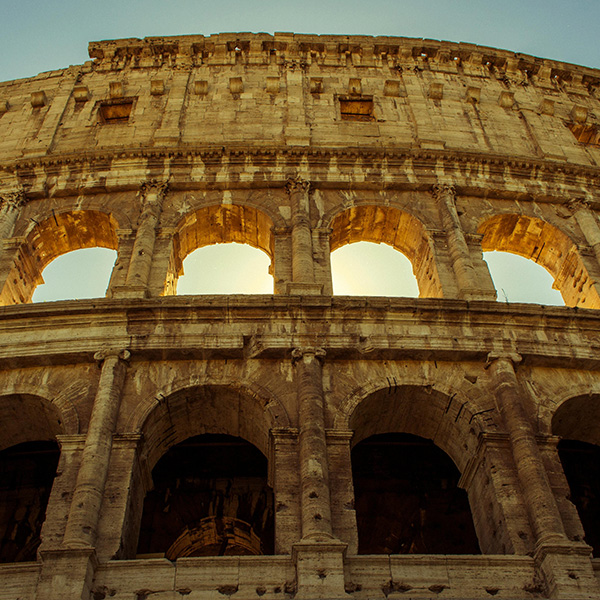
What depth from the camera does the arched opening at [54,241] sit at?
13.9m

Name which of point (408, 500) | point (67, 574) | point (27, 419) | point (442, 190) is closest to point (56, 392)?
point (27, 419)

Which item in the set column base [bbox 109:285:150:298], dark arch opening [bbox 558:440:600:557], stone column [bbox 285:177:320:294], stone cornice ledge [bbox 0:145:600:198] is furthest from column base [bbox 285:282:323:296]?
dark arch opening [bbox 558:440:600:557]

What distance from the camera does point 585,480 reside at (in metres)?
13.3

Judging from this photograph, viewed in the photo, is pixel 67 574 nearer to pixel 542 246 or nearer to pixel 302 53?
pixel 542 246

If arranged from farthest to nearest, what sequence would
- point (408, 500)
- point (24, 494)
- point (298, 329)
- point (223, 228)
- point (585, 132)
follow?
point (585, 132) < point (223, 228) < point (408, 500) < point (24, 494) < point (298, 329)

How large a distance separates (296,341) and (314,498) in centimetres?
281

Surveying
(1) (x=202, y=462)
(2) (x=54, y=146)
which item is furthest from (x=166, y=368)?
(2) (x=54, y=146)

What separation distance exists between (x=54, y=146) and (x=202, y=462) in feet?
27.5

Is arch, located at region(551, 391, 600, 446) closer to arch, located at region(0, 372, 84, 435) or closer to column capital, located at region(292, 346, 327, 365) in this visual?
column capital, located at region(292, 346, 327, 365)

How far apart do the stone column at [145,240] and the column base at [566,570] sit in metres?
7.60

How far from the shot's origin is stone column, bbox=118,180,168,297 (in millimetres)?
12406

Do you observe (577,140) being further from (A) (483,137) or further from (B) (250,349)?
(B) (250,349)

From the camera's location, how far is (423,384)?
10789mm

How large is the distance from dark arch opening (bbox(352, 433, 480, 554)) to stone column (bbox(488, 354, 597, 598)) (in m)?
2.55
